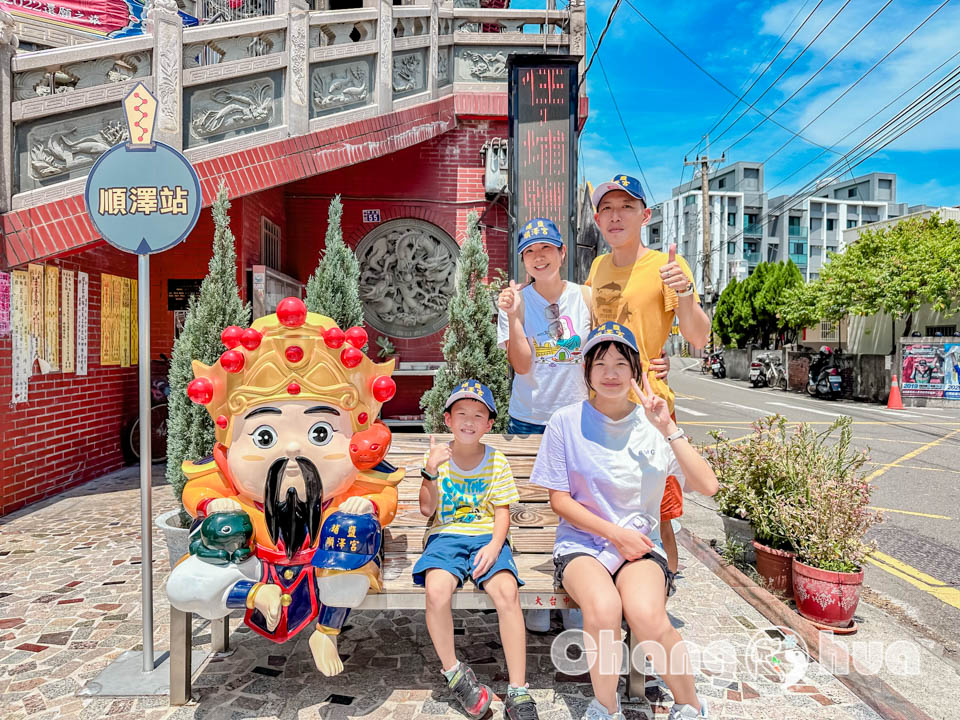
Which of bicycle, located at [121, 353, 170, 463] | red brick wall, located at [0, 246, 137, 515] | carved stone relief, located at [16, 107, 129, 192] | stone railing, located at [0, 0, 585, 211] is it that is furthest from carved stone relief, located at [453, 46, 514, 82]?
bicycle, located at [121, 353, 170, 463]

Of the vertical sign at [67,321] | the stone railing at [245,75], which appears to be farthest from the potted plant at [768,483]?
the vertical sign at [67,321]

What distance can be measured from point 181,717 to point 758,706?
261 centimetres

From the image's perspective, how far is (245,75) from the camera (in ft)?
21.2

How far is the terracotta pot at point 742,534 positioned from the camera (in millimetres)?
4164

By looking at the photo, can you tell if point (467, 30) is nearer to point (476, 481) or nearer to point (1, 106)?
point (1, 106)

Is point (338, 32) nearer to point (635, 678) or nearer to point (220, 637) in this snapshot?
point (220, 637)

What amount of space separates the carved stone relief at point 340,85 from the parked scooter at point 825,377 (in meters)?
16.2

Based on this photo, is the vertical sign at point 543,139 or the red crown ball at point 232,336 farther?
the vertical sign at point 543,139

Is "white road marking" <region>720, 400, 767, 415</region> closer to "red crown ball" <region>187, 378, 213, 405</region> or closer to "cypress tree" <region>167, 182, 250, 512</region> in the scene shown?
"cypress tree" <region>167, 182, 250, 512</region>

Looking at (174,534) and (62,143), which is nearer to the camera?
(174,534)

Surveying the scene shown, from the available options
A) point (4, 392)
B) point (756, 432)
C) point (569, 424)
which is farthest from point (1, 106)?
point (756, 432)

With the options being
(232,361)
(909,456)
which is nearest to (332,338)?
(232,361)

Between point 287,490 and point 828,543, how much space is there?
10.0 feet

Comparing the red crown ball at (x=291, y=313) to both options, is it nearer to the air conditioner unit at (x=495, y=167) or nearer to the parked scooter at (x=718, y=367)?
A: the air conditioner unit at (x=495, y=167)
